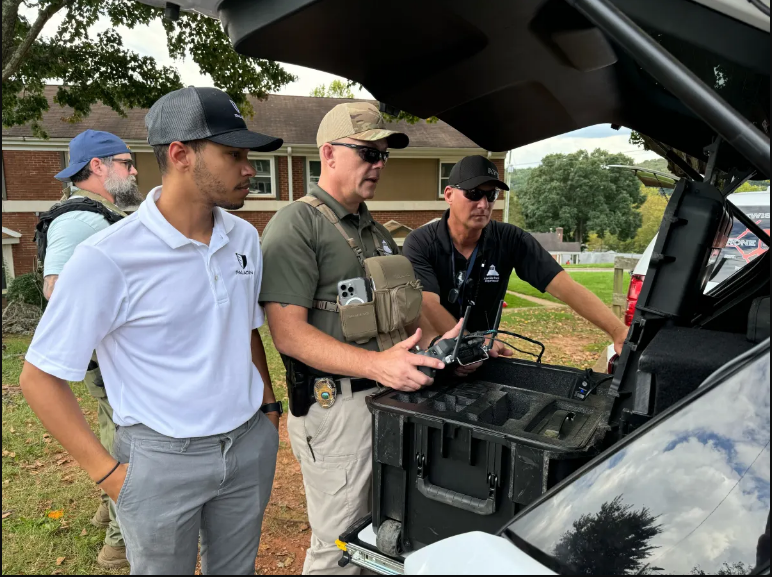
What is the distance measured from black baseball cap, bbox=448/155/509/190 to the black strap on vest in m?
2.07

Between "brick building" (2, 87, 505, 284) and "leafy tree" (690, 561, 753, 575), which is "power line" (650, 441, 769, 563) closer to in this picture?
"leafy tree" (690, 561, 753, 575)

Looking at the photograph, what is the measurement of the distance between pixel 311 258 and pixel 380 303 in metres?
0.34

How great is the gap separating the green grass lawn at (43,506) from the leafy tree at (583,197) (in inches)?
2364

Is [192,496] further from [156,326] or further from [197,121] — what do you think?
[197,121]

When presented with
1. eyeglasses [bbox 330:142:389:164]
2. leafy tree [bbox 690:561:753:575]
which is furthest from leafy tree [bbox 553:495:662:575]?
eyeglasses [bbox 330:142:389:164]

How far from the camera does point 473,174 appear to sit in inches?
128

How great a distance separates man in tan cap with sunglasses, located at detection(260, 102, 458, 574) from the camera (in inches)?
82.0

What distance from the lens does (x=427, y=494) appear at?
5.45 feet

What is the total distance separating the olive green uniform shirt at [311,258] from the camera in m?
2.07

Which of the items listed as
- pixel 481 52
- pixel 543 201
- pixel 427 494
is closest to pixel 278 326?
pixel 427 494

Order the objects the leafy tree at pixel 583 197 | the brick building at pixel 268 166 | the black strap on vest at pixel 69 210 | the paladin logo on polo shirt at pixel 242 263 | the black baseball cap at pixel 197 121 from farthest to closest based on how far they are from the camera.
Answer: the leafy tree at pixel 583 197 → the brick building at pixel 268 166 → the black strap on vest at pixel 69 210 → the paladin logo on polo shirt at pixel 242 263 → the black baseball cap at pixel 197 121

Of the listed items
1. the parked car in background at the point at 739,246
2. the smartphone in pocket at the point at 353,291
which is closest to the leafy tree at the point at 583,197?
the parked car in background at the point at 739,246

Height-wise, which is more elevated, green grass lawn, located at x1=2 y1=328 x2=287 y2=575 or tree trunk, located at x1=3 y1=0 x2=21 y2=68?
tree trunk, located at x1=3 y1=0 x2=21 y2=68

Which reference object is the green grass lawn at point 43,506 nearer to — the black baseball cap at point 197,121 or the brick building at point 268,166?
the black baseball cap at point 197,121
